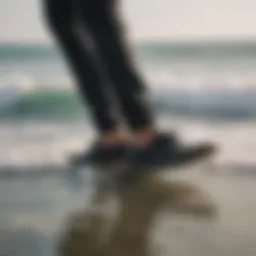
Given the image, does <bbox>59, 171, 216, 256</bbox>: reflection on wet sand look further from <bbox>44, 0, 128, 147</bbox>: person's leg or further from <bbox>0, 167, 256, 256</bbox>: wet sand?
<bbox>44, 0, 128, 147</bbox>: person's leg

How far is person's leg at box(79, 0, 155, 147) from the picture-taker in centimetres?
110

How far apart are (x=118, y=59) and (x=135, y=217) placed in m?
0.29

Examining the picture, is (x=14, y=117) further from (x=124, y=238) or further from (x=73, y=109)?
(x=124, y=238)

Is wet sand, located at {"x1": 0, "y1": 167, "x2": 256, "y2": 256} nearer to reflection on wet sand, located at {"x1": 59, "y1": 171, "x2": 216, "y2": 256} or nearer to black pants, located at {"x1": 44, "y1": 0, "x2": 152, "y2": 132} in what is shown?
reflection on wet sand, located at {"x1": 59, "y1": 171, "x2": 216, "y2": 256}

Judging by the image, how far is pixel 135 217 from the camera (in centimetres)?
110

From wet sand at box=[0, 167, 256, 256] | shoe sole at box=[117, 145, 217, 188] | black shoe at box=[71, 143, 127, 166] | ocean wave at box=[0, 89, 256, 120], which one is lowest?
wet sand at box=[0, 167, 256, 256]

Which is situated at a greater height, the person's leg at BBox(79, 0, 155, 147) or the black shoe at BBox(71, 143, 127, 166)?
the person's leg at BBox(79, 0, 155, 147)

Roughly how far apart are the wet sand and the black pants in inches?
5.2

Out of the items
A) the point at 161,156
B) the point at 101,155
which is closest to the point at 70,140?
the point at 101,155

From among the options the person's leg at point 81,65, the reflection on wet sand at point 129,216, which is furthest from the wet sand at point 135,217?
the person's leg at point 81,65

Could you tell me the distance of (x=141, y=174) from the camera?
1116 mm

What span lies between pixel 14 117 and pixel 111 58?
0.22 meters

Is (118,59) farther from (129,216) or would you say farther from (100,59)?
(129,216)

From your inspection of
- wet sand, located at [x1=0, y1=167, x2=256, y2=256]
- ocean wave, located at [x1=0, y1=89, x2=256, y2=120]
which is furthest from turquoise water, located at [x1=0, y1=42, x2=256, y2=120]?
wet sand, located at [x1=0, y1=167, x2=256, y2=256]
